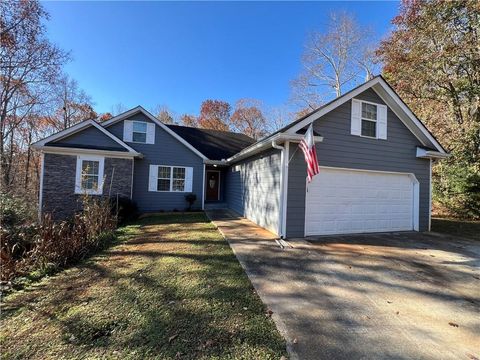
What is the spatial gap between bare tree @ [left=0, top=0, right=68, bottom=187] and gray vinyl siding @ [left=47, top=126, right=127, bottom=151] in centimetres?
698

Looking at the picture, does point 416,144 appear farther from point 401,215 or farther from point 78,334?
point 78,334

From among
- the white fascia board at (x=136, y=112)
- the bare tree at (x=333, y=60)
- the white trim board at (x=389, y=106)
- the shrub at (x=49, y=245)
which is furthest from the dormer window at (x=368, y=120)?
the bare tree at (x=333, y=60)

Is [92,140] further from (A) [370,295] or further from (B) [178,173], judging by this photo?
(A) [370,295]

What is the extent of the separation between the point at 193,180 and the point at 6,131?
16.0 m

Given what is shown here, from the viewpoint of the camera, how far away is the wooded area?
1295cm

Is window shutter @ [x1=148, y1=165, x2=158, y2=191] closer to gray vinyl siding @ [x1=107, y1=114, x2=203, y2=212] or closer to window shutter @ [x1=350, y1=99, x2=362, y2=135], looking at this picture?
gray vinyl siding @ [x1=107, y1=114, x2=203, y2=212]

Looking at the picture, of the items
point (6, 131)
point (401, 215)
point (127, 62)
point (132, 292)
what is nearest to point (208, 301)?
point (132, 292)

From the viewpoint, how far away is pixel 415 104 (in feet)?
50.2

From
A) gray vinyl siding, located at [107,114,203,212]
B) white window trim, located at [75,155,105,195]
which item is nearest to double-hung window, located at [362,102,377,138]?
gray vinyl siding, located at [107,114,203,212]

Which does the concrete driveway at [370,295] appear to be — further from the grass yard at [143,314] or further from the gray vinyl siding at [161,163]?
the gray vinyl siding at [161,163]

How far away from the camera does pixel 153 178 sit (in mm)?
12953

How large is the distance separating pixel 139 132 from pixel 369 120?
426 inches

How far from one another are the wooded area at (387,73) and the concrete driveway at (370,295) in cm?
942

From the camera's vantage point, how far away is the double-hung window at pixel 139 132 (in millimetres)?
12908
